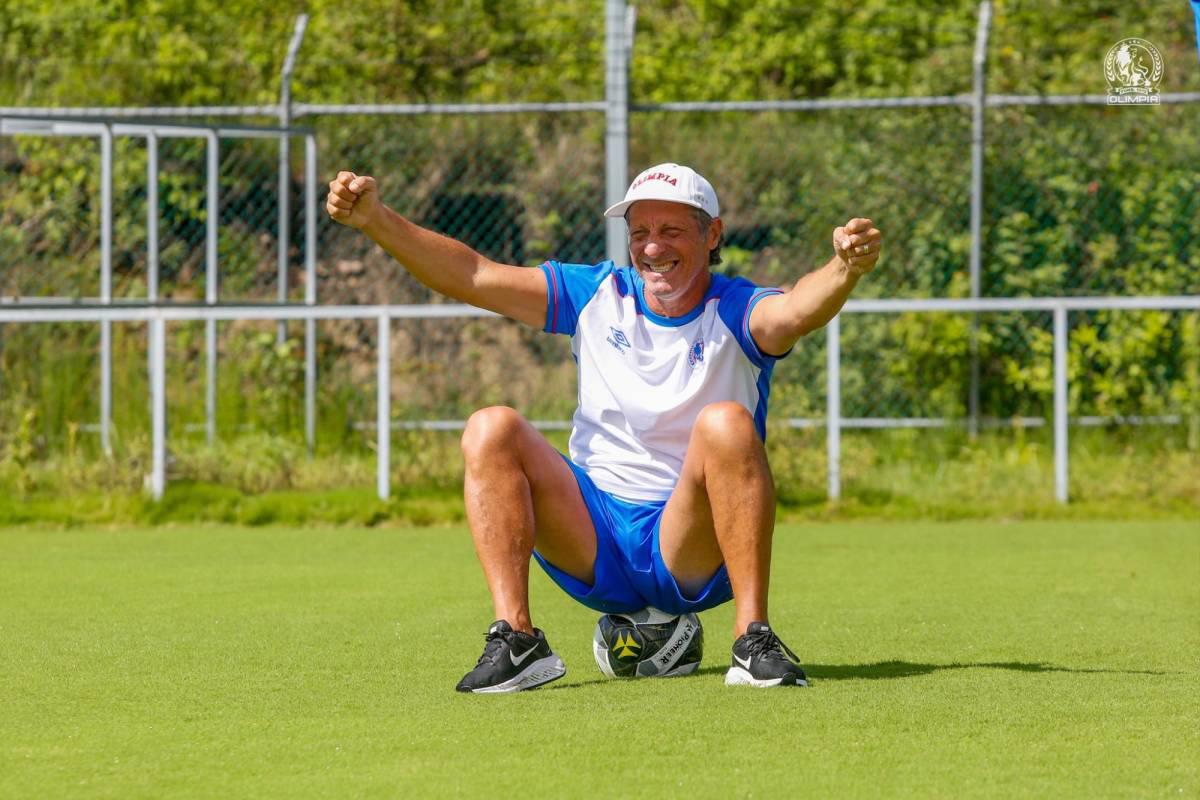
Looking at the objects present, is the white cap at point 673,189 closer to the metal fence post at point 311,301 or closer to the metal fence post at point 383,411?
the metal fence post at point 383,411

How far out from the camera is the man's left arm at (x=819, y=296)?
467 cm

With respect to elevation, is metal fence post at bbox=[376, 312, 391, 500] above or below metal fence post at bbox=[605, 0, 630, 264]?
below

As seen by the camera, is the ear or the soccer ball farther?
the ear

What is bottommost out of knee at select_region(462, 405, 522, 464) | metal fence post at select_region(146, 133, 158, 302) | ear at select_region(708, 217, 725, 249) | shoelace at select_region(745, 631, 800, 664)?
shoelace at select_region(745, 631, 800, 664)

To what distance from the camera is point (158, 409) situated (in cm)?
1005

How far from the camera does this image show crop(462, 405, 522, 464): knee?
491 cm

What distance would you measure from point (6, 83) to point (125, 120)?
5116mm

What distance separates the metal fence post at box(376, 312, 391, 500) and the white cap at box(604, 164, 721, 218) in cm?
517

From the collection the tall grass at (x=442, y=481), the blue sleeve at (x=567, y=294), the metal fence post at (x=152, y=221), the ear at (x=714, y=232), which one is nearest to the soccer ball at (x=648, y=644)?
the blue sleeve at (x=567, y=294)

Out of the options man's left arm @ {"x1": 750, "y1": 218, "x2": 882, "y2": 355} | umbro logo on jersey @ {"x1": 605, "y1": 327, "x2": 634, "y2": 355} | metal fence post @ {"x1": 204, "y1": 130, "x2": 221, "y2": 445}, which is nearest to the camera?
man's left arm @ {"x1": 750, "y1": 218, "x2": 882, "y2": 355}

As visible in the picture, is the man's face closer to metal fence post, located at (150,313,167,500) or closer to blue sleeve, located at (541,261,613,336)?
blue sleeve, located at (541,261,613,336)

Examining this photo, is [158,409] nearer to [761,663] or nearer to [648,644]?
[648,644]

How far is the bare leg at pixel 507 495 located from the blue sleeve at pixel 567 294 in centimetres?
43

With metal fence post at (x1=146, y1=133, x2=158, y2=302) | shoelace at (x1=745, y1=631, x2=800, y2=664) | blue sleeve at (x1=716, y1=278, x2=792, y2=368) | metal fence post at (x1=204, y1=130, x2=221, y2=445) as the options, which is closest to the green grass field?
shoelace at (x1=745, y1=631, x2=800, y2=664)
